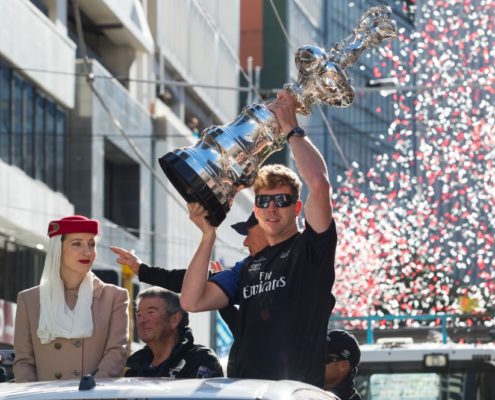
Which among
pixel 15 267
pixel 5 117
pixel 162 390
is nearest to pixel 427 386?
pixel 162 390

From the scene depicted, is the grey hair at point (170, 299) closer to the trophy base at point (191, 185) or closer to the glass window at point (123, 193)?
the trophy base at point (191, 185)

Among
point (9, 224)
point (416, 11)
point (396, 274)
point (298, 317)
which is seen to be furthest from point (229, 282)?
point (416, 11)

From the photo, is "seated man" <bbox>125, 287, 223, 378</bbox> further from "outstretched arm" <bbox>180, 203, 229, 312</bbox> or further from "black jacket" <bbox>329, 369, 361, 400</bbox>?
"black jacket" <bbox>329, 369, 361, 400</bbox>

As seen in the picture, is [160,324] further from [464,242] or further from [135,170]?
[135,170]

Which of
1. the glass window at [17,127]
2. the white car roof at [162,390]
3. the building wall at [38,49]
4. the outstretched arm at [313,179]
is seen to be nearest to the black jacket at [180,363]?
the outstretched arm at [313,179]

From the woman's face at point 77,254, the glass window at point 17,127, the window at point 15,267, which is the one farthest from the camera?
the glass window at point 17,127

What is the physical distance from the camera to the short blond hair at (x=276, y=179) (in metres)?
7.59

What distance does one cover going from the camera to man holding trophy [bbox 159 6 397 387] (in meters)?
7.24

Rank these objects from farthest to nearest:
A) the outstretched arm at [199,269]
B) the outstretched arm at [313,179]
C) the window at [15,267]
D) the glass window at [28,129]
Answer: the glass window at [28,129] < the window at [15,267] < the outstretched arm at [199,269] < the outstretched arm at [313,179]

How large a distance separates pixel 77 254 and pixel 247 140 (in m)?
1.07

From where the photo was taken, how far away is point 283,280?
7371 mm

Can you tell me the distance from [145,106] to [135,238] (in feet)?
13.7

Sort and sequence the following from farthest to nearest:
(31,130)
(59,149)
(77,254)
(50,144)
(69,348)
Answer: (59,149) → (50,144) → (31,130) → (77,254) → (69,348)

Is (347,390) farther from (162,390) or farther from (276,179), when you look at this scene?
(162,390)
